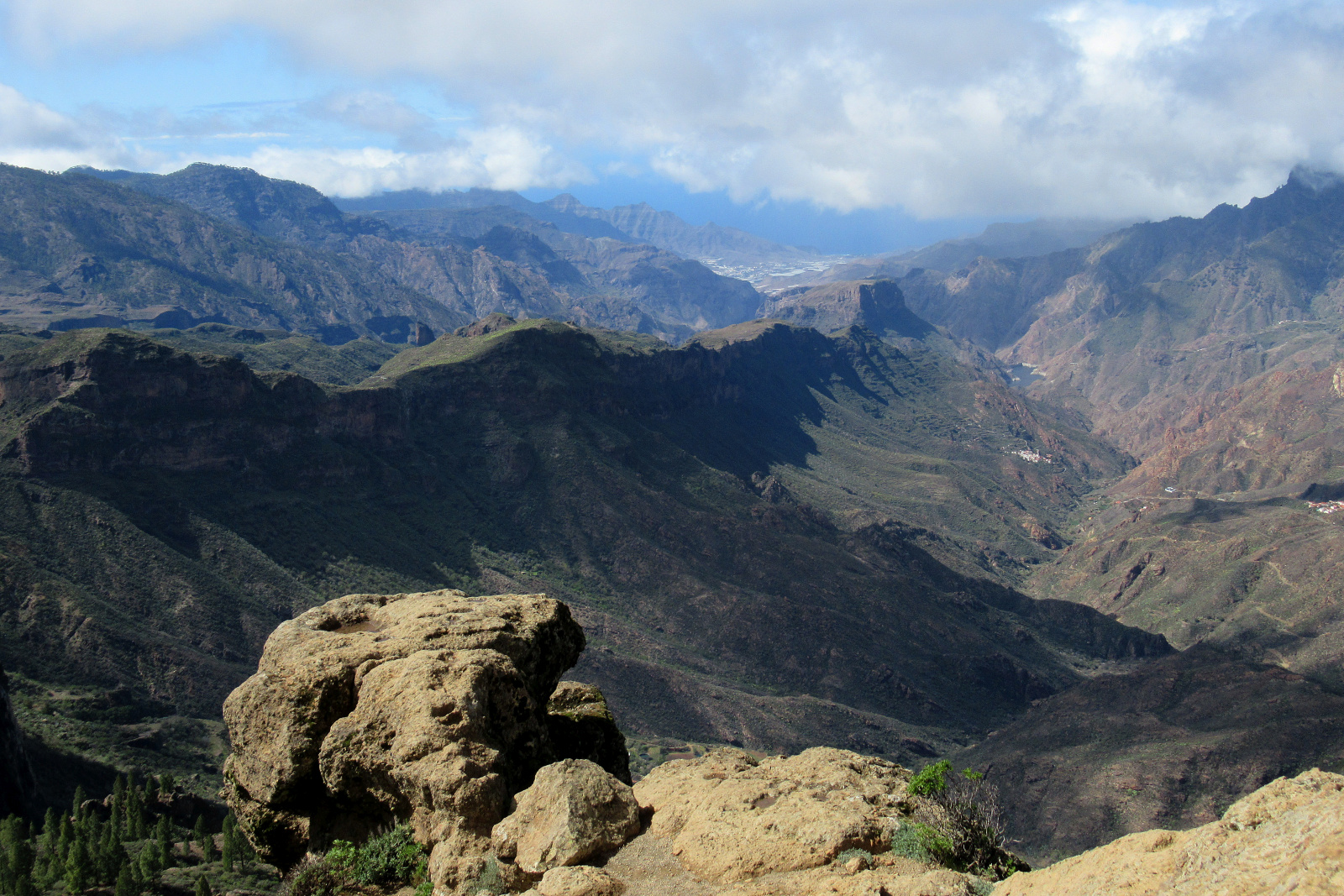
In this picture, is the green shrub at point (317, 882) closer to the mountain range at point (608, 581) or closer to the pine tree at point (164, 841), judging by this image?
the pine tree at point (164, 841)

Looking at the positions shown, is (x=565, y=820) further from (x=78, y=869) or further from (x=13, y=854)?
(x=13, y=854)

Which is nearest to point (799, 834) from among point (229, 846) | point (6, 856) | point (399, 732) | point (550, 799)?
point (550, 799)

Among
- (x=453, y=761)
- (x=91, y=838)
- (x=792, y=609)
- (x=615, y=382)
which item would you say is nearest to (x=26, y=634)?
(x=91, y=838)

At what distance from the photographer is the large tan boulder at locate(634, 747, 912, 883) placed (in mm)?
19438

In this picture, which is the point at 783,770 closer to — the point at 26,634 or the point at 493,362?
the point at 26,634

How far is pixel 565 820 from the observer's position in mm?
20125

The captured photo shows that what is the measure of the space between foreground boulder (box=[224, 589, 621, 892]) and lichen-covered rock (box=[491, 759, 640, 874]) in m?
0.68

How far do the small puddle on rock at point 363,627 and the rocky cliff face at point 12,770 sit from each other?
51645 mm

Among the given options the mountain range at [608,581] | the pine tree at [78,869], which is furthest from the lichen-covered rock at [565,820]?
the mountain range at [608,581]

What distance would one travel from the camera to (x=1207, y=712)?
10800 centimetres

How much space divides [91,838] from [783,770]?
4874 centimetres

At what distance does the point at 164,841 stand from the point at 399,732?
45.3 meters

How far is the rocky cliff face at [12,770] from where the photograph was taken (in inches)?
2496

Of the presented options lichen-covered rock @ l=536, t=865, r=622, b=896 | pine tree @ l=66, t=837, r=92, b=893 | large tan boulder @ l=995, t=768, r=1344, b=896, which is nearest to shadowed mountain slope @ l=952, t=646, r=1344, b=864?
large tan boulder @ l=995, t=768, r=1344, b=896
